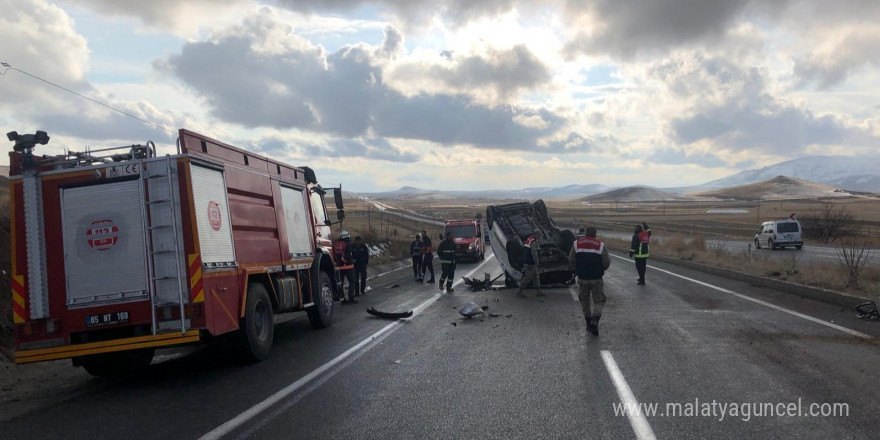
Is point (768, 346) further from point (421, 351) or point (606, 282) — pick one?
point (606, 282)

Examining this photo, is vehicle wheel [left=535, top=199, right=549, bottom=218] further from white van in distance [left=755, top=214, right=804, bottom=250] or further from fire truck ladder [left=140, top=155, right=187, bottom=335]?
white van in distance [left=755, top=214, right=804, bottom=250]

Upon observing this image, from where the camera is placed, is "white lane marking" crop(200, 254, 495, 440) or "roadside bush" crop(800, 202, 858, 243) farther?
"roadside bush" crop(800, 202, 858, 243)

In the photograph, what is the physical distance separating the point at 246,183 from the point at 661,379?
20.5 ft

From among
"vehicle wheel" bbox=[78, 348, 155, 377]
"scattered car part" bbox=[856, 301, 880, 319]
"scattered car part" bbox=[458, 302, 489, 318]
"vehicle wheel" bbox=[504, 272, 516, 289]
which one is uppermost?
"vehicle wheel" bbox=[78, 348, 155, 377]

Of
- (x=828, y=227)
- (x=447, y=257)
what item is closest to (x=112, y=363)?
(x=447, y=257)

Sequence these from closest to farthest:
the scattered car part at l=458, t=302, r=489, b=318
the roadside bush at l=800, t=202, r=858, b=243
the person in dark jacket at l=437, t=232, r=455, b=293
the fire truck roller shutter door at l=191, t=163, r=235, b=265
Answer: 1. the fire truck roller shutter door at l=191, t=163, r=235, b=265
2. the scattered car part at l=458, t=302, r=489, b=318
3. the person in dark jacket at l=437, t=232, r=455, b=293
4. the roadside bush at l=800, t=202, r=858, b=243

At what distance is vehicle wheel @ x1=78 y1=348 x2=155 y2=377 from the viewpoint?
28.1ft

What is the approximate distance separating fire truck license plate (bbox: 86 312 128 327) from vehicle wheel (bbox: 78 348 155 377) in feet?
2.87

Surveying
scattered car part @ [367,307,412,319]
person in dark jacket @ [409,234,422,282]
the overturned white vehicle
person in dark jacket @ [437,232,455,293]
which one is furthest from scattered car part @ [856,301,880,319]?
person in dark jacket @ [409,234,422,282]

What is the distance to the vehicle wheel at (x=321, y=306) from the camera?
39.2ft

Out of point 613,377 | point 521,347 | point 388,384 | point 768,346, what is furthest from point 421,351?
point 768,346

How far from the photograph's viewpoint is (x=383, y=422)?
584 centimetres

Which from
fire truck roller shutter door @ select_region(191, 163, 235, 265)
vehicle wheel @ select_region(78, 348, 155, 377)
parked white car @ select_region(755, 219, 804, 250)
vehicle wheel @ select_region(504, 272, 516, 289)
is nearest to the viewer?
fire truck roller shutter door @ select_region(191, 163, 235, 265)

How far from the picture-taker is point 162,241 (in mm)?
7762
